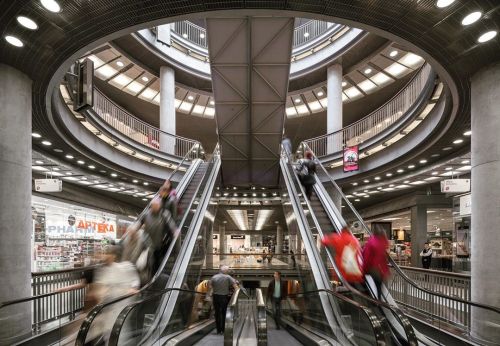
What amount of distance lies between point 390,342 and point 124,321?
3127 mm

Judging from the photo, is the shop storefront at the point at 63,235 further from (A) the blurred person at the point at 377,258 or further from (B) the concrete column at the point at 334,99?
(B) the concrete column at the point at 334,99

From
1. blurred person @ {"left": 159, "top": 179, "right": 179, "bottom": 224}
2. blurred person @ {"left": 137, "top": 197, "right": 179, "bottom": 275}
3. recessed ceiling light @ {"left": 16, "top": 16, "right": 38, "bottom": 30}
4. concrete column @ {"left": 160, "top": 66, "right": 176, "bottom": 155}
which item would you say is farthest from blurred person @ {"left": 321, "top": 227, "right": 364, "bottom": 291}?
concrete column @ {"left": 160, "top": 66, "right": 176, "bottom": 155}

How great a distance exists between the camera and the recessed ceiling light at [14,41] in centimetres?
572

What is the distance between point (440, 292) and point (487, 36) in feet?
19.1

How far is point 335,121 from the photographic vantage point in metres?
20.3

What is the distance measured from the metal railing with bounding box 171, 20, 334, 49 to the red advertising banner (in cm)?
1059

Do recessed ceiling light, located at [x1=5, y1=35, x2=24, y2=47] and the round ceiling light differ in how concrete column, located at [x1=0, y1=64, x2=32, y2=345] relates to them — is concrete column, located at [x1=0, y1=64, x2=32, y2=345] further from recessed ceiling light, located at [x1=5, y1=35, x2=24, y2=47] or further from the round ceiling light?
the round ceiling light

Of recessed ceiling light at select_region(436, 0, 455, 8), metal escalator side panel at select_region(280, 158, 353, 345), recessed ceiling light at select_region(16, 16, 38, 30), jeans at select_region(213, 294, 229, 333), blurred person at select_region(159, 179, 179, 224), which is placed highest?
recessed ceiling light at select_region(436, 0, 455, 8)

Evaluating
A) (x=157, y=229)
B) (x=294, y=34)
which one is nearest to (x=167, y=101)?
(x=294, y=34)

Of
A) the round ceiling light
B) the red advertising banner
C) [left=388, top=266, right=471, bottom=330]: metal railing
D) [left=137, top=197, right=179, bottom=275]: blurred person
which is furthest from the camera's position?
the red advertising banner

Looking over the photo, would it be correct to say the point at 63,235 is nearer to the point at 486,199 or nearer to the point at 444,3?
the point at 486,199

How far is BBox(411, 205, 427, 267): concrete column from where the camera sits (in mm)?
19875

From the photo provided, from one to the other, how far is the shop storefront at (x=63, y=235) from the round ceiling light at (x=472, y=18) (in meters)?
11.9

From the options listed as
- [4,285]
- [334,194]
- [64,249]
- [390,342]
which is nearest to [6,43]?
[4,285]
